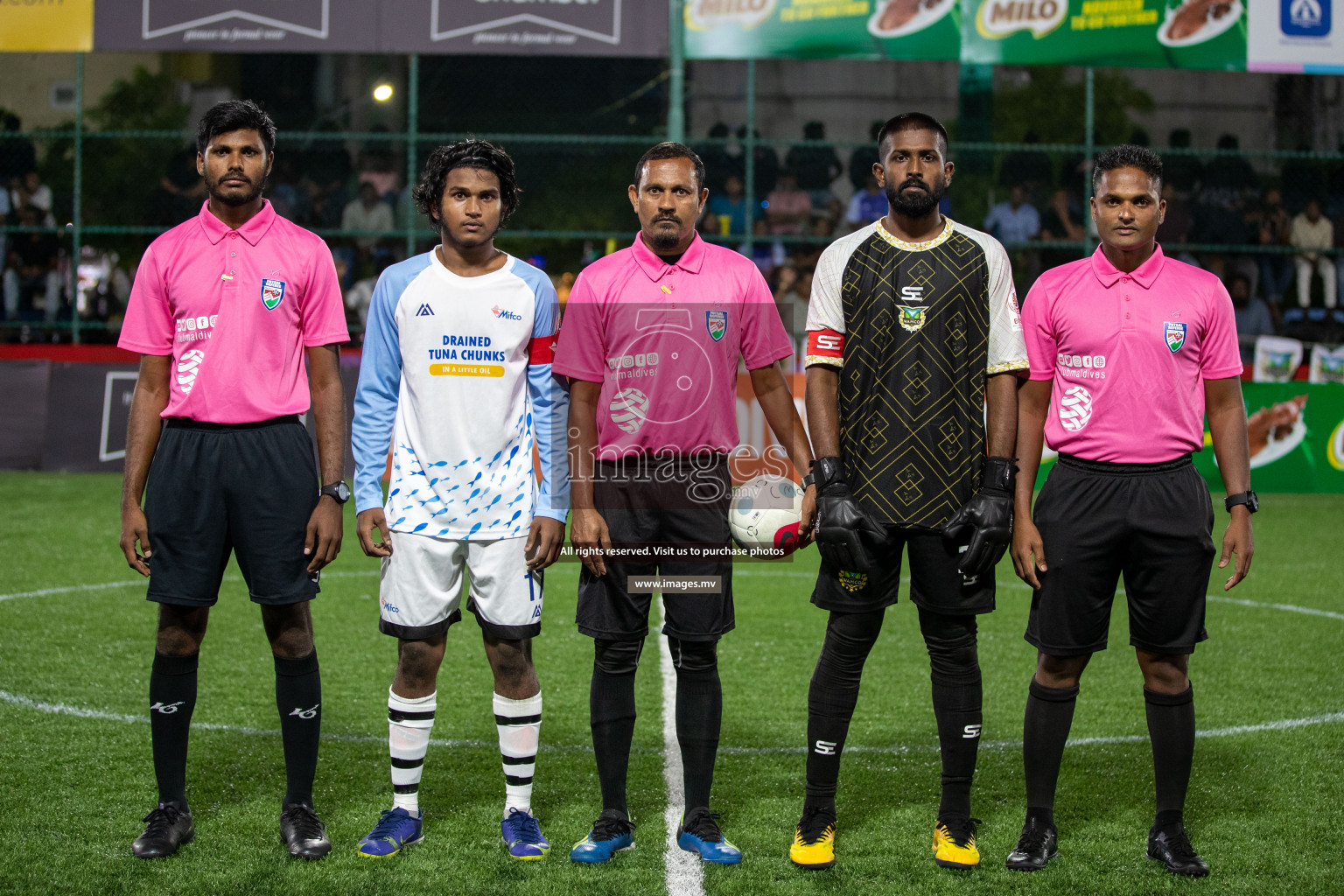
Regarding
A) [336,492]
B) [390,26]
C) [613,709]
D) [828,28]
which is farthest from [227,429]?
[828,28]

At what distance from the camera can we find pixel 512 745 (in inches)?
168

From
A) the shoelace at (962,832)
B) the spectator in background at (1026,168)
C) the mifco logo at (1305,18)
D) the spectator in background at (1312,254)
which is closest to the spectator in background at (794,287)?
the spectator in background at (1026,168)

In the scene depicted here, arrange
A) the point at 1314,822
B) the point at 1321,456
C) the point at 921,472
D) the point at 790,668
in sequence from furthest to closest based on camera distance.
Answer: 1. the point at 1321,456
2. the point at 790,668
3. the point at 1314,822
4. the point at 921,472

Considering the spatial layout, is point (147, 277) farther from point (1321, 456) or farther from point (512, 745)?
point (1321, 456)

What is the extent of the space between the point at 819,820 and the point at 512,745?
1.01 meters

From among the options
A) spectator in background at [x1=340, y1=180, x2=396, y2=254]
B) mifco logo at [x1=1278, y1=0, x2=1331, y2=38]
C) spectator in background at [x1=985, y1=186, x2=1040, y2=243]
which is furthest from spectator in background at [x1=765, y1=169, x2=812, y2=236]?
mifco logo at [x1=1278, y1=0, x2=1331, y2=38]

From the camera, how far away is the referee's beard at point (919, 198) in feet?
13.3

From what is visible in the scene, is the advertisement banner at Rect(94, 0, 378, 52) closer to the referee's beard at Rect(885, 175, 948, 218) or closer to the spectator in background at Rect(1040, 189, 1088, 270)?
the spectator in background at Rect(1040, 189, 1088, 270)

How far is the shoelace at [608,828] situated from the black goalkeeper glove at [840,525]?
3.61 feet

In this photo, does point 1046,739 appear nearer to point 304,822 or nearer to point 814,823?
point 814,823

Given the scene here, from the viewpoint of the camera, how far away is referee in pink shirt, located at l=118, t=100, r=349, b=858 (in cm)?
405

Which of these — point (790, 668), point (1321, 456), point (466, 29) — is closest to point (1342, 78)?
point (1321, 456)

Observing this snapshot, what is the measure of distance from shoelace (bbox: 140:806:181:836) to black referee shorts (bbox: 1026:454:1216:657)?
110 inches

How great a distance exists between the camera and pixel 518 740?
4254 mm
